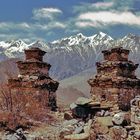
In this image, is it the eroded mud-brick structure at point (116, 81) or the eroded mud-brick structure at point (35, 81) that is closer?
the eroded mud-brick structure at point (116, 81)

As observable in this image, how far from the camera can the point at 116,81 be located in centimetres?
3266

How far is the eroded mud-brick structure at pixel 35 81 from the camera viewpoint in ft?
112

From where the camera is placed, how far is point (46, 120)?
29188mm

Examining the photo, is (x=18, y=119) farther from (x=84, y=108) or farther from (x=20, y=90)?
(x=20, y=90)

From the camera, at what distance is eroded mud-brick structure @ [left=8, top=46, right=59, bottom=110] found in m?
34.3

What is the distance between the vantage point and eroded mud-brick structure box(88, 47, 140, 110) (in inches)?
1286

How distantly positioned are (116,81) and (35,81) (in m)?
5.86

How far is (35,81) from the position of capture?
34.2 metres

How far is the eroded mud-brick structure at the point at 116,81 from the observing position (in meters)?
32.7

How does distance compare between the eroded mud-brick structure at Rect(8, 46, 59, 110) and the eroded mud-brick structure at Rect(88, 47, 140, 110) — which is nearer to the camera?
the eroded mud-brick structure at Rect(88, 47, 140, 110)

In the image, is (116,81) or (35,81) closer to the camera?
(116,81)

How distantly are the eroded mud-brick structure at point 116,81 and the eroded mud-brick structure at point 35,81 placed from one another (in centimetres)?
332

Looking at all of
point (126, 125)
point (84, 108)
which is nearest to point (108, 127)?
point (126, 125)

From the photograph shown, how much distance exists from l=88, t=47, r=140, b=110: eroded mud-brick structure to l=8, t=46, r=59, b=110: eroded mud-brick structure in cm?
332
